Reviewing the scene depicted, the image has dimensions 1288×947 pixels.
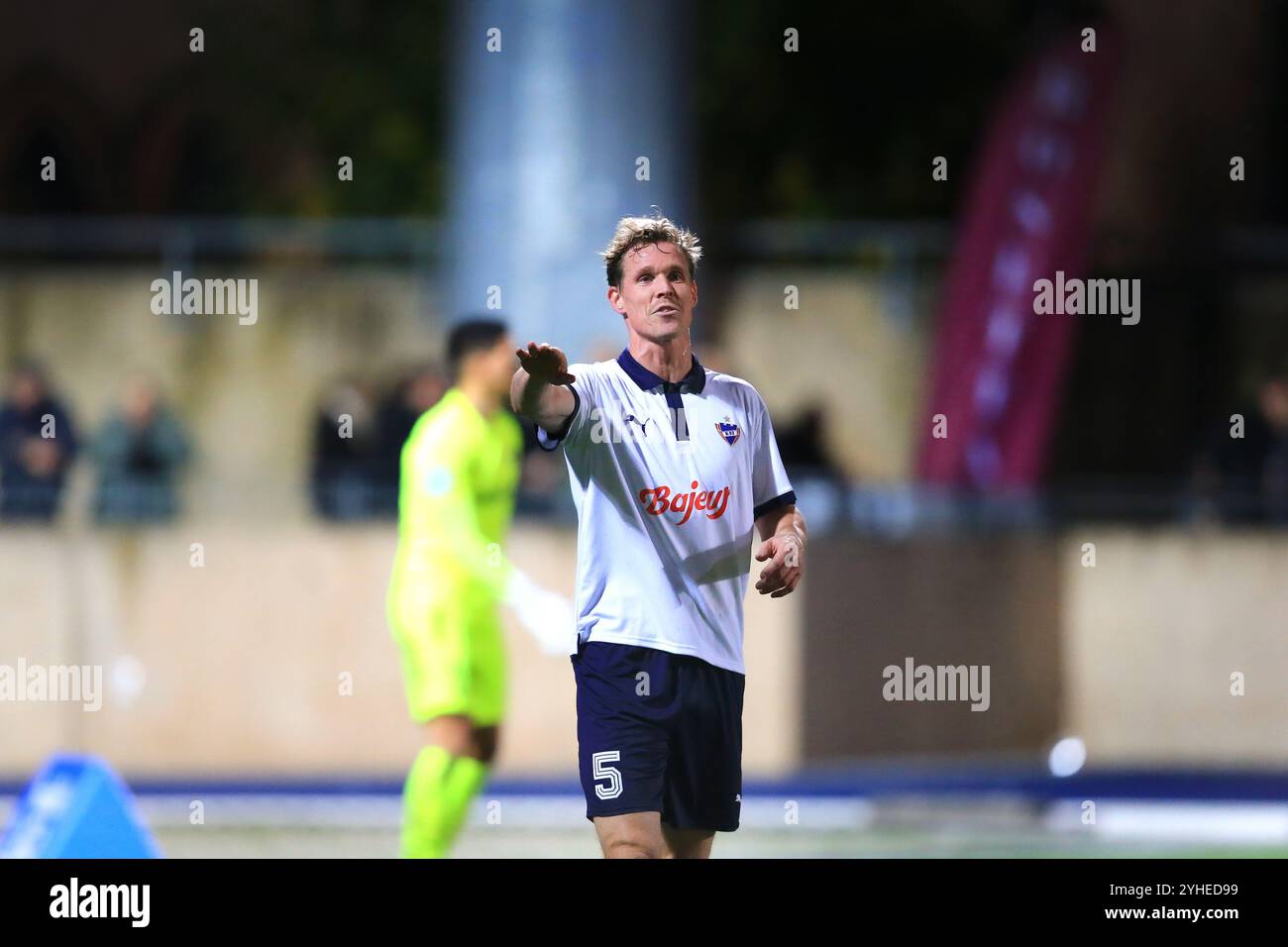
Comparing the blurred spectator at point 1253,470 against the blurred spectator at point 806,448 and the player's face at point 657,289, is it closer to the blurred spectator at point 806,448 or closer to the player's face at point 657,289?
the blurred spectator at point 806,448

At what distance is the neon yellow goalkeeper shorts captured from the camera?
8383 millimetres

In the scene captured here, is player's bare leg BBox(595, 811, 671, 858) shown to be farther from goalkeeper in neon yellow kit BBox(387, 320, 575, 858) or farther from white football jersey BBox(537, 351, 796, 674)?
goalkeeper in neon yellow kit BBox(387, 320, 575, 858)

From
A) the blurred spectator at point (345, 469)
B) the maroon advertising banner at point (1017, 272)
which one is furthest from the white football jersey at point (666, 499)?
the maroon advertising banner at point (1017, 272)

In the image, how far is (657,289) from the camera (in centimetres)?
544

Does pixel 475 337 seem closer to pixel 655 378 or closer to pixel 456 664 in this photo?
pixel 456 664

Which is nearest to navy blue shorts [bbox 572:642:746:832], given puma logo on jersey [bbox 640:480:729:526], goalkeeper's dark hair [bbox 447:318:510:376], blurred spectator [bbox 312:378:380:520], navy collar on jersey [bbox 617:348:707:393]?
puma logo on jersey [bbox 640:480:729:526]

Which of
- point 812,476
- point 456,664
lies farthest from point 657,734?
point 812,476

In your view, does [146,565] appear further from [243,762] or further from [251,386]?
[251,386]

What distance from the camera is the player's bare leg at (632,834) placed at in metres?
5.64

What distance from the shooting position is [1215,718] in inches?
567

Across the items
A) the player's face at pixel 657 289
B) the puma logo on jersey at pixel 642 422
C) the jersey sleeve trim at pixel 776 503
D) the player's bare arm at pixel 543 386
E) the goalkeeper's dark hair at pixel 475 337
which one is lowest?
the jersey sleeve trim at pixel 776 503

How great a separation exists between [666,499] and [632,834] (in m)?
0.84

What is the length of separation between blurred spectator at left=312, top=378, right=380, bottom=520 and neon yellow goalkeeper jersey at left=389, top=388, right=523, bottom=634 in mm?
5312

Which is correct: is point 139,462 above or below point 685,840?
above
